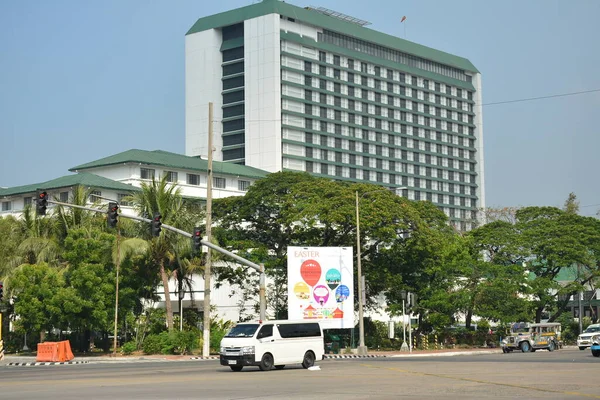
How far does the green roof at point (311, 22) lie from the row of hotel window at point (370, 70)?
4251 mm

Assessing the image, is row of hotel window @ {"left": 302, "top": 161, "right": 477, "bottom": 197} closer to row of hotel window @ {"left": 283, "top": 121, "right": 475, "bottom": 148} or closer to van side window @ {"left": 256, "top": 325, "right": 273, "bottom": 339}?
row of hotel window @ {"left": 283, "top": 121, "right": 475, "bottom": 148}

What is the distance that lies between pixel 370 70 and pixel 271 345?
130m

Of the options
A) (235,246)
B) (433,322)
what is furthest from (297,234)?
(433,322)

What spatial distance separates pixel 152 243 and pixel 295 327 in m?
21.5

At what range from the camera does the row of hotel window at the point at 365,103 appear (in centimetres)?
14650

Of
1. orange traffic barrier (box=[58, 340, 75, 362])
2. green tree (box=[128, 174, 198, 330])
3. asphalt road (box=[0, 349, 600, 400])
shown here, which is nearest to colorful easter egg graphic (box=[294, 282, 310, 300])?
green tree (box=[128, 174, 198, 330])

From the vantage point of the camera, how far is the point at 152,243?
5403 centimetres

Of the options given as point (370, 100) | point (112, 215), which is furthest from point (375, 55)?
point (112, 215)

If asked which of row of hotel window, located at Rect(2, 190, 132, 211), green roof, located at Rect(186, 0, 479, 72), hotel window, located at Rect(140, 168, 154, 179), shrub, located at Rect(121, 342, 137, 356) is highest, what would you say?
green roof, located at Rect(186, 0, 479, 72)

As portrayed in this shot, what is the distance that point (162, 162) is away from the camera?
102938 millimetres

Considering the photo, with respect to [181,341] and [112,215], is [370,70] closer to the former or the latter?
[181,341]

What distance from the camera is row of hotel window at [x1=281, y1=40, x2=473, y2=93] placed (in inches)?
5689

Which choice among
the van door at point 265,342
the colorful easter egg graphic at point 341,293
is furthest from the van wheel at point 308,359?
the colorful easter egg graphic at point 341,293

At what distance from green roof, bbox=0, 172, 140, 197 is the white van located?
58093mm
